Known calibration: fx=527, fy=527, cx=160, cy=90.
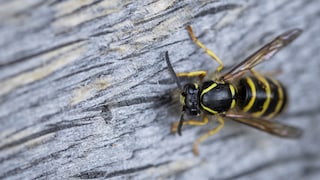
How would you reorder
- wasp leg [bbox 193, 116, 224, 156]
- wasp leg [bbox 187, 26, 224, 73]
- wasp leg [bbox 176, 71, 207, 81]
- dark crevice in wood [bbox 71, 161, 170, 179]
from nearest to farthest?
dark crevice in wood [bbox 71, 161, 170, 179] → wasp leg [bbox 187, 26, 224, 73] → wasp leg [bbox 176, 71, 207, 81] → wasp leg [bbox 193, 116, 224, 156]

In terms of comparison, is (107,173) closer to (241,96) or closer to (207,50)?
(207,50)

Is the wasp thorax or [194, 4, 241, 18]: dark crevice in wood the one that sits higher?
[194, 4, 241, 18]: dark crevice in wood

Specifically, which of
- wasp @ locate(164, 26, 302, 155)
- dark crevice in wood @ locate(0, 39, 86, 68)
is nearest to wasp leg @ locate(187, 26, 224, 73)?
wasp @ locate(164, 26, 302, 155)

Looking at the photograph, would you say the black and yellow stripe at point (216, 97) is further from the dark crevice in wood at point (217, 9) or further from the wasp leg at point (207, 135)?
the dark crevice in wood at point (217, 9)

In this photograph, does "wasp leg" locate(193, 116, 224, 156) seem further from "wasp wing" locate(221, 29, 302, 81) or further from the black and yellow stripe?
"wasp wing" locate(221, 29, 302, 81)

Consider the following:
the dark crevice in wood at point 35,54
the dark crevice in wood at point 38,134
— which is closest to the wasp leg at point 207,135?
the dark crevice in wood at point 38,134

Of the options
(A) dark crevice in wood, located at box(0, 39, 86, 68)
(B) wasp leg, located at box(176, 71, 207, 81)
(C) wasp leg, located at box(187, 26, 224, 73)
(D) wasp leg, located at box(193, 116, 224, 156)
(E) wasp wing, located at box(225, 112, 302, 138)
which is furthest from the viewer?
(E) wasp wing, located at box(225, 112, 302, 138)

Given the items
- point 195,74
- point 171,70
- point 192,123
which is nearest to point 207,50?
point 195,74
